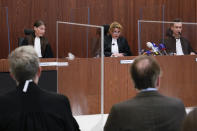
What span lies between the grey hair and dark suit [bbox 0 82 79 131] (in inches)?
1.6

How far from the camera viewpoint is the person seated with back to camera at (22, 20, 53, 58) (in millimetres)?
5051

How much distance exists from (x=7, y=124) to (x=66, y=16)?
4.74 metres

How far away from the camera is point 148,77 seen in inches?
65.0

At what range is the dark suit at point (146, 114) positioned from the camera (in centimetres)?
161

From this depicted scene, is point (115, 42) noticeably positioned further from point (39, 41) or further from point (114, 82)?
point (114, 82)

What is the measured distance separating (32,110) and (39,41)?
3.69 meters

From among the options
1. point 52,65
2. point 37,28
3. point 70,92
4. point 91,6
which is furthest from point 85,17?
point 70,92

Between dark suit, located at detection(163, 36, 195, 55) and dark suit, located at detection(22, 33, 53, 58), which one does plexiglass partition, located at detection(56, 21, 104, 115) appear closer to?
dark suit, located at detection(22, 33, 53, 58)

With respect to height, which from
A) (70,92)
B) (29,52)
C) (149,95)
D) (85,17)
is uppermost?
(85,17)

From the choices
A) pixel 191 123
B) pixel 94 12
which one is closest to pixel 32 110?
pixel 191 123

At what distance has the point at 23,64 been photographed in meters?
1.61

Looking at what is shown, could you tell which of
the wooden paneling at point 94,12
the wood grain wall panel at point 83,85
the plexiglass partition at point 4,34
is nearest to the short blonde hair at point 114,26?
the wooden paneling at point 94,12

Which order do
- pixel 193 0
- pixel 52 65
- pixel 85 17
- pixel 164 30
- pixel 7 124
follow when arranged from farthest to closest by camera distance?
pixel 193 0 → pixel 85 17 → pixel 164 30 → pixel 52 65 → pixel 7 124

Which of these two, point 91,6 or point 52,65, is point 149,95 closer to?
point 52,65
